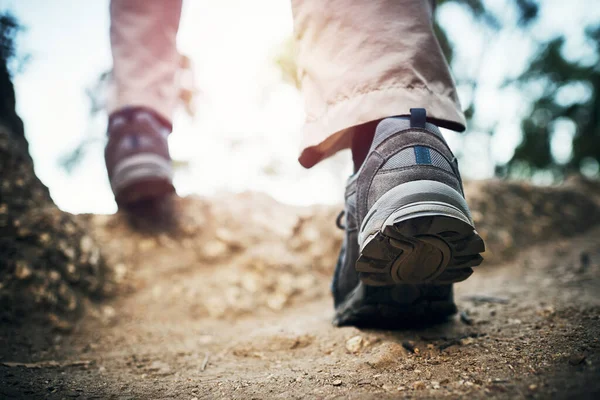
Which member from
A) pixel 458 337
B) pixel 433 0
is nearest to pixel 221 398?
pixel 458 337

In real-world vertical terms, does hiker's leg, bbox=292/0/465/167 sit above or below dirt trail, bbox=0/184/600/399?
above

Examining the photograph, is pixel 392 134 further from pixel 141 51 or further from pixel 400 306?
pixel 141 51

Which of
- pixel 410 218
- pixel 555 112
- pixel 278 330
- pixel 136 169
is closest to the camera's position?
pixel 410 218

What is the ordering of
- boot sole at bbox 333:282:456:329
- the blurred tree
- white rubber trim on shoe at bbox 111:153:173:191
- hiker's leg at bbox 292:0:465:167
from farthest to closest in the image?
the blurred tree, white rubber trim on shoe at bbox 111:153:173:191, boot sole at bbox 333:282:456:329, hiker's leg at bbox 292:0:465:167

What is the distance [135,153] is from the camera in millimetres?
1561

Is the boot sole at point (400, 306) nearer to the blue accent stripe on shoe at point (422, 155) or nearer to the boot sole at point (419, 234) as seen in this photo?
the boot sole at point (419, 234)

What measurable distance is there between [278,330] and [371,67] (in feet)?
3.07

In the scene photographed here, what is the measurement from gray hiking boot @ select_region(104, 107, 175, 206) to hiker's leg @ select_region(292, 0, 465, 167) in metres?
0.97

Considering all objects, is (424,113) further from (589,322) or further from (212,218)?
(212,218)

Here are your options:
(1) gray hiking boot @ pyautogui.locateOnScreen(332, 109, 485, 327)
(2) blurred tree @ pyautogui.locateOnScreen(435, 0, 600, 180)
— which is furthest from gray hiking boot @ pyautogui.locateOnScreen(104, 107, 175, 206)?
(2) blurred tree @ pyautogui.locateOnScreen(435, 0, 600, 180)

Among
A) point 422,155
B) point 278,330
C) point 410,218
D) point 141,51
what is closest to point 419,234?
point 410,218

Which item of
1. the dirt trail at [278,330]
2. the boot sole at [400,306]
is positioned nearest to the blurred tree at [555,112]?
the dirt trail at [278,330]

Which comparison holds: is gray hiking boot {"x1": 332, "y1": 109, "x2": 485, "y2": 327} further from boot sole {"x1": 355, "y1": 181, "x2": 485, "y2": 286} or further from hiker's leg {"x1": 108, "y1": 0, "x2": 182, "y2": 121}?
hiker's leg {"x1": 108, "y1": 0, "x2": 182, "y2": 121}

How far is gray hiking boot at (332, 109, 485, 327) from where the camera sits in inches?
26.9
